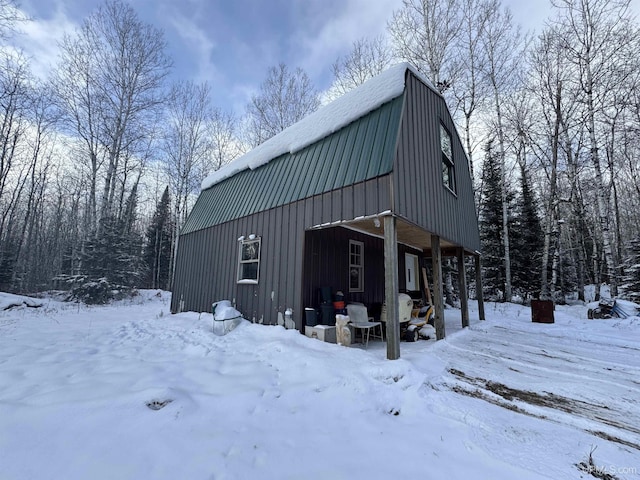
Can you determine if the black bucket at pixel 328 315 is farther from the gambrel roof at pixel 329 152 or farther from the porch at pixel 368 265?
the gambrel roof at pixel 329 152

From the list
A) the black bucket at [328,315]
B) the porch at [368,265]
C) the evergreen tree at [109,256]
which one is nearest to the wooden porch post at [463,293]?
the porch at [368,265]

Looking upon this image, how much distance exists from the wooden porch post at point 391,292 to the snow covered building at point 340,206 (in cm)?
2

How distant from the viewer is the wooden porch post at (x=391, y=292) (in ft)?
14.2

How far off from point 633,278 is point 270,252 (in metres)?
14.8

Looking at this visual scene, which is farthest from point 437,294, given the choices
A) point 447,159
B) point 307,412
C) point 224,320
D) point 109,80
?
point 109,80

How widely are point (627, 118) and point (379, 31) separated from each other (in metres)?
13.1

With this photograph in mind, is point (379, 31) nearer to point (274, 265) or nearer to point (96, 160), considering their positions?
point (274, 265)

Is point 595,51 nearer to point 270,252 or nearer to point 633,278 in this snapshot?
point 633,278

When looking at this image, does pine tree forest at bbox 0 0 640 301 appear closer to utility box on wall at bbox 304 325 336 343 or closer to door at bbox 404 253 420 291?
door at bbox 404 253 420 291

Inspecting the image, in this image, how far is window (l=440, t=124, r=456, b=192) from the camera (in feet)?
25.6

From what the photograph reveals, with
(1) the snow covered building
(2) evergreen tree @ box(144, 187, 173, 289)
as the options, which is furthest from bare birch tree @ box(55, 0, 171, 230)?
(1) the snow covered building

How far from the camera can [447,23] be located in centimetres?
1255

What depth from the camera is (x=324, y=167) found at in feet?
19.3

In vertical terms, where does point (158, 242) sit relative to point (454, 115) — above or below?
below
